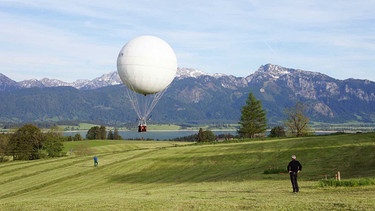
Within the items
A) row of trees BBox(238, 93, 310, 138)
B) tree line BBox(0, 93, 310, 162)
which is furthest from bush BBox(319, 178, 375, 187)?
row of trees BBox(238, 93, 310, 138)

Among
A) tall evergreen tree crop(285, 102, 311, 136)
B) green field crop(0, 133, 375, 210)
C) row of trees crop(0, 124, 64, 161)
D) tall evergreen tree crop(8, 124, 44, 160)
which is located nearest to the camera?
green field crop(0, 133, 375, 210)

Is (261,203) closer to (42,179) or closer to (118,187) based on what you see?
(118,187)

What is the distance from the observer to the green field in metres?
22.2

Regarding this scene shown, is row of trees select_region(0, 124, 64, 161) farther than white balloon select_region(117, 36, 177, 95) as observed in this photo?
Yes

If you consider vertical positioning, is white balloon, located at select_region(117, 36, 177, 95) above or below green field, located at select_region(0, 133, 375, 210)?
above

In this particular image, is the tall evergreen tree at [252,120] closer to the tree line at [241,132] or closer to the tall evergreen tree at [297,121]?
the tree line at [241,132]

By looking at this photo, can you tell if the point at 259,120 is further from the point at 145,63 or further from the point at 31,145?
the point at 145,63

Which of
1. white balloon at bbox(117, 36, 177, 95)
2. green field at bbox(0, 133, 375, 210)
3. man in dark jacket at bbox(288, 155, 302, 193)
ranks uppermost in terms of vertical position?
white balloon at bbox(117, 36, 177, 95)

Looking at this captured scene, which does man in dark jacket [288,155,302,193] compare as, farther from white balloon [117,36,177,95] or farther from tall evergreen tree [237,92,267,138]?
tall evergreen tree [237,92,267,138]

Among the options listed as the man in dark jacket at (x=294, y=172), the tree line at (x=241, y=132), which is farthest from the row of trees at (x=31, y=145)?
the man in dark jacket at (x=294, y=172)

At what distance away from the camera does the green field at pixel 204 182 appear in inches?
874

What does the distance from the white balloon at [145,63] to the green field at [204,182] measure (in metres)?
10.3

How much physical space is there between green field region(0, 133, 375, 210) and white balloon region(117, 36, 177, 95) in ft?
33.7

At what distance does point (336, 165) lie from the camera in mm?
42844
